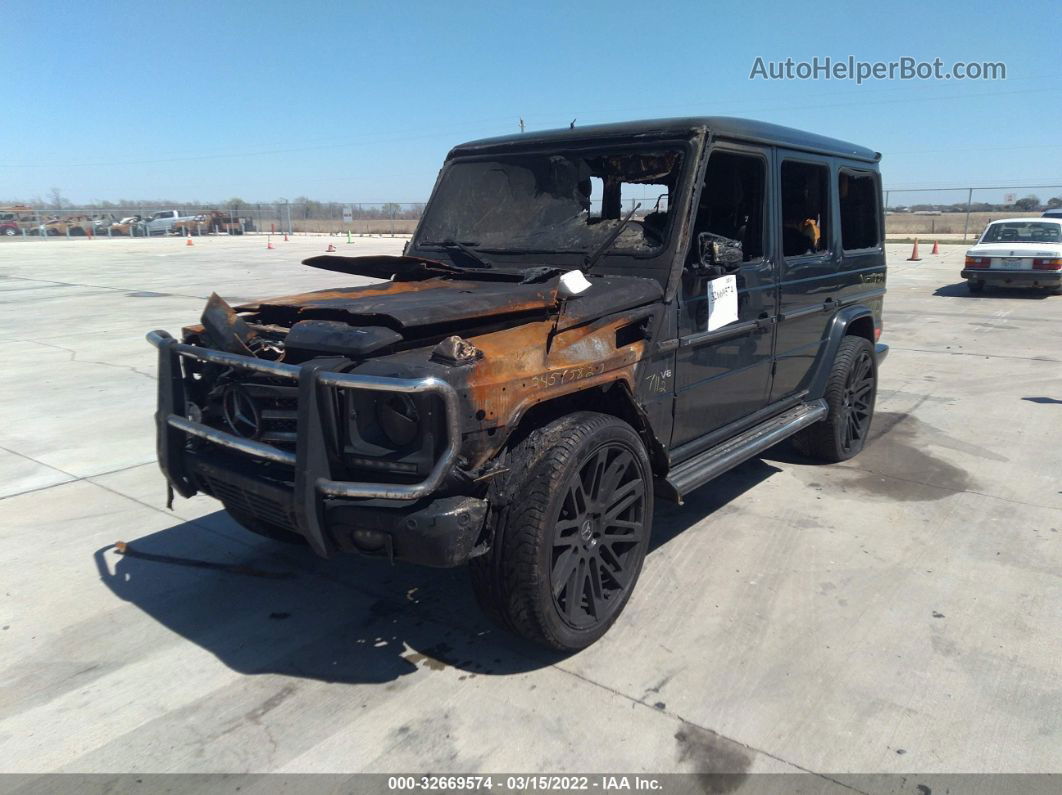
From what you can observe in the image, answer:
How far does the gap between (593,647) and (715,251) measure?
1908mm

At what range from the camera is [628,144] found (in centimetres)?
383

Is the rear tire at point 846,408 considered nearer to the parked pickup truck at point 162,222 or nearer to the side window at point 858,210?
the side window at point 858,210

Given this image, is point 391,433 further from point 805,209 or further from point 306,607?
point 805,209

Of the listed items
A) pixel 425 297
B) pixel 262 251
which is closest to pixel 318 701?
pixel 425 297

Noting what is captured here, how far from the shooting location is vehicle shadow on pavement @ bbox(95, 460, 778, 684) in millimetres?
3119

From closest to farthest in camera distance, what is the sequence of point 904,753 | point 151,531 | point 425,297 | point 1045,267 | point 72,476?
point 904,753 < point 425,297 < point 151,531 < point 72,476 < point 1045,267

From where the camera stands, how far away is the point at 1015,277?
1472cm

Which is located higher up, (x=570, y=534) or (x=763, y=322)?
(x=763, y=322)

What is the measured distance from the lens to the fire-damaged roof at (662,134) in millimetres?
3768

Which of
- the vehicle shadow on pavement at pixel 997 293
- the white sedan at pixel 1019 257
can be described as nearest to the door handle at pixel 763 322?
the white sedan at pixel 1019 257

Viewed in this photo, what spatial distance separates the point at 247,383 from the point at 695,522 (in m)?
2.72

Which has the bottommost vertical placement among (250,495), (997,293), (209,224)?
(250,495)

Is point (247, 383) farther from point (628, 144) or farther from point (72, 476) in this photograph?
point (72, 476)

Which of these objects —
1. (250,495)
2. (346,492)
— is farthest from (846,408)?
(250,495)
